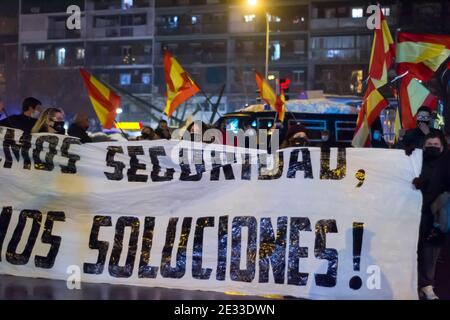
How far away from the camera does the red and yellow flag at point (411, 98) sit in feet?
27.5

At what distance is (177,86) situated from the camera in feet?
44.9

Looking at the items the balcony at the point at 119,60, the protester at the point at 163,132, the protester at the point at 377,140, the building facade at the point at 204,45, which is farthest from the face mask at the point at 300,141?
the balcony at the point at 119,60

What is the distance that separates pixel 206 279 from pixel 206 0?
165 feet

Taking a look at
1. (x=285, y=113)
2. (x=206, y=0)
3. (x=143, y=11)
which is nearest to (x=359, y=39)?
(x=206, y=0)

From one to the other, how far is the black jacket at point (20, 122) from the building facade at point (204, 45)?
33.9 m

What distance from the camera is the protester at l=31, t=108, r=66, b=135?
732cm

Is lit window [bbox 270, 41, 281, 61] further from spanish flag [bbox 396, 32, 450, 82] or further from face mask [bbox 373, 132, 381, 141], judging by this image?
spanish flag [bbox 396, 32, 450, 82]

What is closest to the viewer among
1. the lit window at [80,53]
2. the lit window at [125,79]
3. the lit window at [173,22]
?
the lit window at [173,22]

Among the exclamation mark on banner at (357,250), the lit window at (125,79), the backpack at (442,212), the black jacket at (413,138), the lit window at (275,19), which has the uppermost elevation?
the lit window at (275,19)

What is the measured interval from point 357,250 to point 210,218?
4.75ft

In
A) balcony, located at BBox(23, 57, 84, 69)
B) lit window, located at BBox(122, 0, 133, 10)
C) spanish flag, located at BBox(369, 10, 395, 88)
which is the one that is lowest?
spanish flag, located at BBox(369, 10, 395, 88)

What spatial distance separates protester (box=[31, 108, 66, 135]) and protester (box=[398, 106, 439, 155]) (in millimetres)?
4003

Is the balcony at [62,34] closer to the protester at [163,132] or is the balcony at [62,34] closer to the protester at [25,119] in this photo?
the protester at [163,132]

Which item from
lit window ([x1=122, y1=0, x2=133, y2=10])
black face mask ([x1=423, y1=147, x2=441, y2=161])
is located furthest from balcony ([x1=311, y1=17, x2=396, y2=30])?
black face mask ([x1=423, y1=147, x2=441, y2=161])
